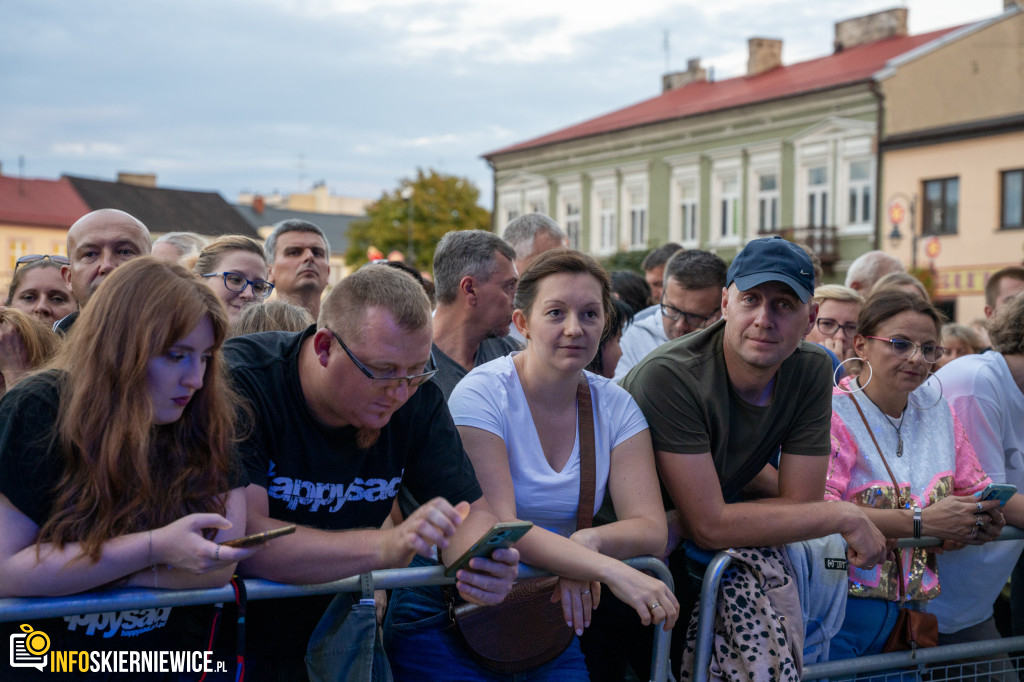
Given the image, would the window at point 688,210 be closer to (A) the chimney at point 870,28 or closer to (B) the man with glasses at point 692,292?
(A) the chimney at point 870,28

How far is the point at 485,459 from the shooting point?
3352 millimetres

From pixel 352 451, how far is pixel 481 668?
0.89m

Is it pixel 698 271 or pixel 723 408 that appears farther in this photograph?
pixel 698 271

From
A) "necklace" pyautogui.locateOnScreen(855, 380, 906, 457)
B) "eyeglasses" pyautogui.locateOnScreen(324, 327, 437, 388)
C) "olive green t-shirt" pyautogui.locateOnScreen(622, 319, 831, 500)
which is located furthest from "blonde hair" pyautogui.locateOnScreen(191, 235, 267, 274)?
"necklace" pyautogui.locateOnScreen(855, 380, 906, 457)

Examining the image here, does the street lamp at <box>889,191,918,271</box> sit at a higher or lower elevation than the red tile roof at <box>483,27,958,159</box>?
lower

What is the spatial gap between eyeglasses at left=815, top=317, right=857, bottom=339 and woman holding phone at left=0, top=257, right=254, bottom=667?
3.88 meters

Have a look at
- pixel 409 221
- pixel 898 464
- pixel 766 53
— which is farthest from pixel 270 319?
pixel 409 221

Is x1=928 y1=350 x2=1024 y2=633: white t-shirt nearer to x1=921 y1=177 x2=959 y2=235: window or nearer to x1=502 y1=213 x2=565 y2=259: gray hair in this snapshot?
x1=502 y1=213 x2=565 y2=259: gray hair

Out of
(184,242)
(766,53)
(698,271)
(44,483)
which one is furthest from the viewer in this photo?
(766,53)

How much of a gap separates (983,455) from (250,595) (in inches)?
133

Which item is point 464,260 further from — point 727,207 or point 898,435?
point 727,207

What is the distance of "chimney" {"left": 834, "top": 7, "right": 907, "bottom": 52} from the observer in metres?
34.2

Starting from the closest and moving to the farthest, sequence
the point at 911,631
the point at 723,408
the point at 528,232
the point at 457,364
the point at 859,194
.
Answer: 1. the point at 723,408
2. the point at 911,631
3. the point at 457,364
4. the point at 528,232
5. the point at 859,194

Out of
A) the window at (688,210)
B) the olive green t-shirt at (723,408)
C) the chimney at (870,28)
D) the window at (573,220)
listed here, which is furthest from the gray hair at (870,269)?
the window at (573,220)
